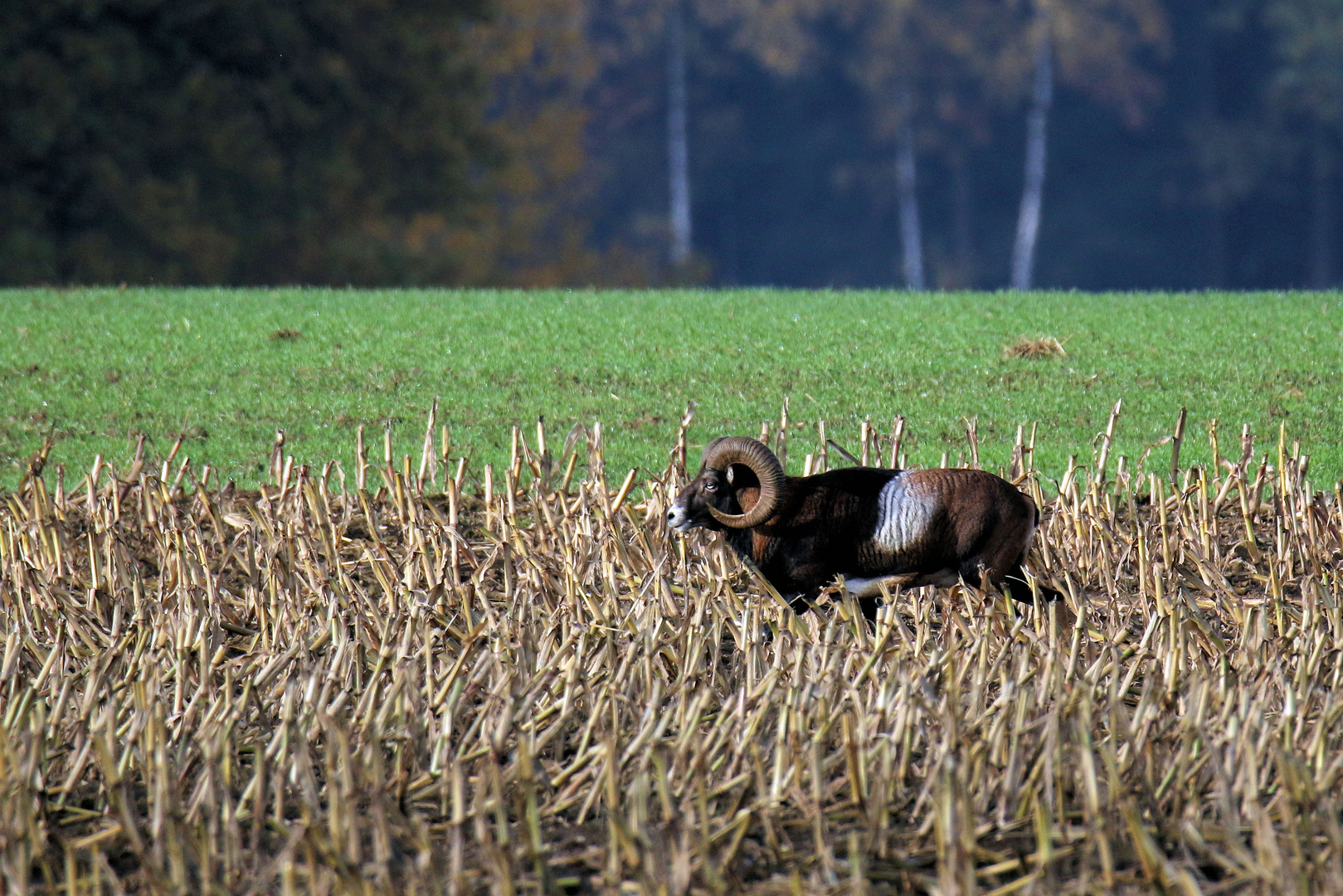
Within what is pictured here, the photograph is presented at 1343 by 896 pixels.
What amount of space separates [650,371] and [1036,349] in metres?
2.99

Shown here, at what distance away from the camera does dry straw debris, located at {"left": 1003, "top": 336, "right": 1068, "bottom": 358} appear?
11.8 meters

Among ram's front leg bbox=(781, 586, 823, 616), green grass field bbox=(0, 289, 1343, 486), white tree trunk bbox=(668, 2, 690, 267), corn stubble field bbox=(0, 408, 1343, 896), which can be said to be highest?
white tree trunk bbox=(668, 2, 690, 267)

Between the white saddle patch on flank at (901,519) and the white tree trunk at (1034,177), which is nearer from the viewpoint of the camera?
the white saddle patch on flank at (901,519)

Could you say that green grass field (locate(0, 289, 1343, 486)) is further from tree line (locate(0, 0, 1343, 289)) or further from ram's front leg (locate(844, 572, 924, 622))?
tree line (locate(0, 0, 1343, 289))

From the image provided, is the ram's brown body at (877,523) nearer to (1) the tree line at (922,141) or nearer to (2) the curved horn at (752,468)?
(2) the curved horn at (752,468)

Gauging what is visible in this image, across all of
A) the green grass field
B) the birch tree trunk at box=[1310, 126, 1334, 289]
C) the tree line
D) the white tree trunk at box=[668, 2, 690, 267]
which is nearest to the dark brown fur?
the green grass field

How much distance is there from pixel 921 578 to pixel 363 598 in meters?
2.32

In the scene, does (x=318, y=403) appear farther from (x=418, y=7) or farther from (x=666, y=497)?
(x=418, y=7)

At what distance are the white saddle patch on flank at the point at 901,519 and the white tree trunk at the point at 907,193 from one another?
4241 cm

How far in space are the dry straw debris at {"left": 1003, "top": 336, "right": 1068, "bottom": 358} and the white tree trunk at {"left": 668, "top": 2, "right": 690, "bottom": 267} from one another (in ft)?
115

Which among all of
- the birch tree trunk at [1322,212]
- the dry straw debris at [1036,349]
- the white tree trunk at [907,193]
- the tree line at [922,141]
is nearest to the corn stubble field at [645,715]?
the dry straw debris at [1036,349]

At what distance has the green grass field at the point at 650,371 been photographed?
10.0 metres

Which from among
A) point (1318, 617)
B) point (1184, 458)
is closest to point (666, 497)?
point (1318, 617)

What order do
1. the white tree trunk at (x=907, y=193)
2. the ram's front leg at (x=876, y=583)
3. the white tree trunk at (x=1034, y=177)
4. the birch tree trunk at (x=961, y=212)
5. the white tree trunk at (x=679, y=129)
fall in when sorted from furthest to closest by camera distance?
the birch tree trunk at (x=961, y=212)
the white tree trunk at (x=907, y=193)
the white tree trunk at (x=679, y=129)
the white tree trunk at (x=1034, y=177)
the ram's front leg at (x=876, y=583)
